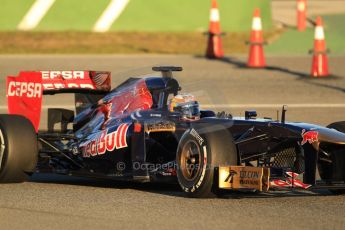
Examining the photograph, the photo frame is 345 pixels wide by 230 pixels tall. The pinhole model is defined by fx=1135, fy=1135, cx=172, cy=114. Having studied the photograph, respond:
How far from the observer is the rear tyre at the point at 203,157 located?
8602mm

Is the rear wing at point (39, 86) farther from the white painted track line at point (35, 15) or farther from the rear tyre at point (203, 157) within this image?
the white painted track line at point (35, 15)

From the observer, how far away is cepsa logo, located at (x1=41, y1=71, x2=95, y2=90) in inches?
434

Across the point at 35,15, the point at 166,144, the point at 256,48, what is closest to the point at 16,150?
the point at 166,144

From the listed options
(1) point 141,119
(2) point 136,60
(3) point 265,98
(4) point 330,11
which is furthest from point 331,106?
(4) point 330,11

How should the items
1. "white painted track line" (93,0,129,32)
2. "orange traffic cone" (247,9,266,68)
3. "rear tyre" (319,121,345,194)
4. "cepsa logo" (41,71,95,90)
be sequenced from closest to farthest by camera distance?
1. "rear tyre" (319,121,345,194)
2. "cepsa logo" (41,71,95,90)
3. "orange traffic cone" (247,9,266,68)
4. "white painted track line" (93,0,129,32)

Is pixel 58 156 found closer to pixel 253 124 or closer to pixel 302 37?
pixel 253 124

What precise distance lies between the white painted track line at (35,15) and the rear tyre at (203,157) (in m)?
14.3

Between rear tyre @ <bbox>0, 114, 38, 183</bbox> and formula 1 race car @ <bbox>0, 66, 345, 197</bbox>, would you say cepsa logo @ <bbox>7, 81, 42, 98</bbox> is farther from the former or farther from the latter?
rear tyre @ <bbox>0, 114, 38, 183</bbox>

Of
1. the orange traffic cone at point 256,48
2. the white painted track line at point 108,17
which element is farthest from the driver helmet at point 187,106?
the white painted track line at point 108,17

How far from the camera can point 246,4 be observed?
24.1m

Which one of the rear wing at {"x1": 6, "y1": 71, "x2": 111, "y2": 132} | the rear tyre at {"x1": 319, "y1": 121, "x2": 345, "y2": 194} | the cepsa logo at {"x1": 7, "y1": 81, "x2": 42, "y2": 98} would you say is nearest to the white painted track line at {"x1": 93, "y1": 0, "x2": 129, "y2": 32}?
the rear wing at {"x1": 6, "y1": 71, "x2": 111, "y2": 132}

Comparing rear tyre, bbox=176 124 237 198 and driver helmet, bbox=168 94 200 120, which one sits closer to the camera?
rear tyre, bbox=176 124 237 198

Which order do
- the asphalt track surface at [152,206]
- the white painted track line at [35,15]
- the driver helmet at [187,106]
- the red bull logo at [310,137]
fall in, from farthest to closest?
the white painted track line at [35,15] < the driver helmet at [187,106] < the red bull logo at [310,137] < the asphalt track surface at [152,206]

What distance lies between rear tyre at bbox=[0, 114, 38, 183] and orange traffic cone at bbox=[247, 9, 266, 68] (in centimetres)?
1133
